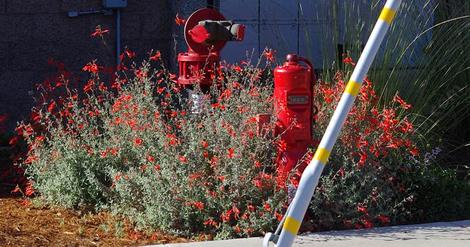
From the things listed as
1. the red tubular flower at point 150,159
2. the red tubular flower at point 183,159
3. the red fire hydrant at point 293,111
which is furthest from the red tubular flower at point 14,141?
the red fire hydrant at point 293,111

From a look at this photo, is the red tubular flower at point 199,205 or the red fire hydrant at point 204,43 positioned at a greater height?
the red fire hydrant at point 204,43

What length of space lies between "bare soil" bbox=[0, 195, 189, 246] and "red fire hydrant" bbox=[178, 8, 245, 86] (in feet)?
4.34

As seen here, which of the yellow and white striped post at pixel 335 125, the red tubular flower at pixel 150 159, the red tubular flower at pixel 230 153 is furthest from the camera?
the red tubular flower at pixel 150 159

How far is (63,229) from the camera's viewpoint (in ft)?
21.8

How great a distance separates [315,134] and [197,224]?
1.22 metres

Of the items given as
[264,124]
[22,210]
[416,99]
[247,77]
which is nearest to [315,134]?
[264,124]

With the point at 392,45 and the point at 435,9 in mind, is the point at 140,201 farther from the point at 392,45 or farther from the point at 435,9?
the point at 435,9

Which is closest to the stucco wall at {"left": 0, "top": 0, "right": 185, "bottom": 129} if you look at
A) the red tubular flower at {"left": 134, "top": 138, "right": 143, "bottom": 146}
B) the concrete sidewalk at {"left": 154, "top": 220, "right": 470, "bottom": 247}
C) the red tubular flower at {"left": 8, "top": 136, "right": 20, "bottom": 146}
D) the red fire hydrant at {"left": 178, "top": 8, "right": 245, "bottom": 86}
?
the red tubular flower at {"left": 8, "top": 136, "right": 20, "bottom": 146}

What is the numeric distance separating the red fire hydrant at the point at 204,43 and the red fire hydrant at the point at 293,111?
2.28ft

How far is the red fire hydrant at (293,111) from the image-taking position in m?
6.52

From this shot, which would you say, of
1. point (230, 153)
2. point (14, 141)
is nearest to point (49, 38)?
point (14, 141)

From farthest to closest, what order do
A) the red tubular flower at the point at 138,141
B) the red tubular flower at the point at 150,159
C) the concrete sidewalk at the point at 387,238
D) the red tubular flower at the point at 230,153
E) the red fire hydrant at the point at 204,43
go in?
1. the red fire hydrant at the point at 204,43
2. the red tubular flower at the point at 138,141
3. the red tubular flower at the point at 150,159
4. the red tubular flower at the point at 230,153
5. the concrete sidewalk at the point at 387,238

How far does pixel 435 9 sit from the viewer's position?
8820 mm

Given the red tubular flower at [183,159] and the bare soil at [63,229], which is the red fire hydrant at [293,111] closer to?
the red tubular flower at [183,159]
